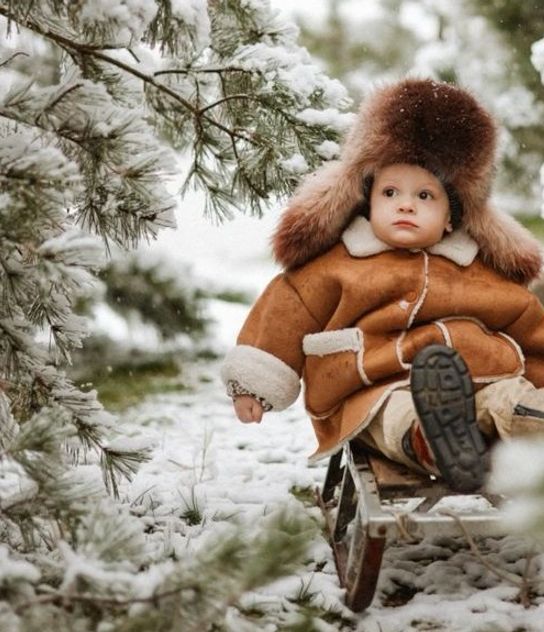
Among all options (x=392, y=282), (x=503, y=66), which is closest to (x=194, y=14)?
(x=392, y=282)

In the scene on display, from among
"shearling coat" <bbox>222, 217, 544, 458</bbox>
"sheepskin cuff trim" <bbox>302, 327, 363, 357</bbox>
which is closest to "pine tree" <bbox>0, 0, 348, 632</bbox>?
"shearling coat" <bbox>222, 217, 544, 458</bbox>

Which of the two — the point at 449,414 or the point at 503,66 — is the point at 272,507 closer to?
the point at 449,414

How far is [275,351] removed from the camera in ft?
7.40

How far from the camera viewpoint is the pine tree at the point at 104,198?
47.9 inches

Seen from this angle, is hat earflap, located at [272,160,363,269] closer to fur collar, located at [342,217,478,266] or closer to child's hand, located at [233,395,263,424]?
fur collar, located at [342,217,478,266]

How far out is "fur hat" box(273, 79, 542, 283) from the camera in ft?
6.98

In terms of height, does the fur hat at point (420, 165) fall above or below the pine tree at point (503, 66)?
below

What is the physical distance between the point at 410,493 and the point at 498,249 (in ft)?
2.22

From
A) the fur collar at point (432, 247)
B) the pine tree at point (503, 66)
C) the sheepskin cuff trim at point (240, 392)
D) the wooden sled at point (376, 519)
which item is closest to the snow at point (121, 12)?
the fur collar at point (432, 247)

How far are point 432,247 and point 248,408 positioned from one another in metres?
0.64

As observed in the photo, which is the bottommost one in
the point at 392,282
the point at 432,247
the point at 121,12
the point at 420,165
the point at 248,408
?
the point at 248,408

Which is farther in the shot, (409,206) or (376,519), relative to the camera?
(409,206)

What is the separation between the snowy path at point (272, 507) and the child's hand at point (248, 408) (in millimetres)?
247

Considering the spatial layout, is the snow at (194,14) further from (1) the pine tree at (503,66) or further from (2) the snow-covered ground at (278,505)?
(1) the pine tree at (503,66)
